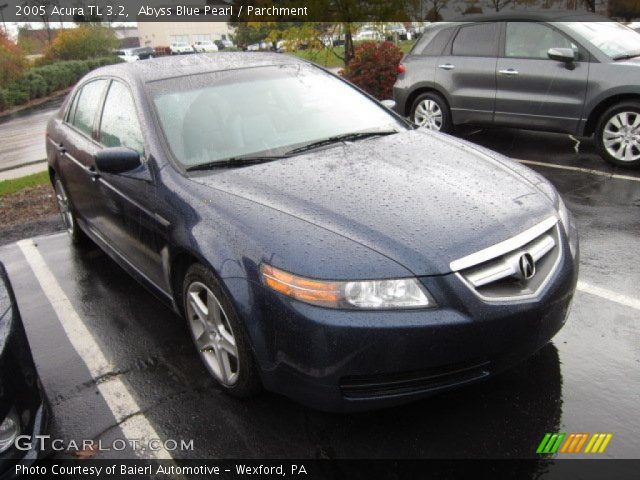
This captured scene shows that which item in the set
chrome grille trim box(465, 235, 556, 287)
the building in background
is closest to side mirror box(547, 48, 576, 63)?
chrome grille trim box(465, 235, 556, 287)

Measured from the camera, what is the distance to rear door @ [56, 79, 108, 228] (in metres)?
4.12

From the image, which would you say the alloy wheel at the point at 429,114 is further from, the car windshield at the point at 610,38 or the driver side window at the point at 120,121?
the driver side window at the point at 120,121

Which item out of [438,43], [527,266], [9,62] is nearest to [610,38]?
[438,43]

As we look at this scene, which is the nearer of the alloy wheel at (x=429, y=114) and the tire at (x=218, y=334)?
the tire at (x=218, y=334)

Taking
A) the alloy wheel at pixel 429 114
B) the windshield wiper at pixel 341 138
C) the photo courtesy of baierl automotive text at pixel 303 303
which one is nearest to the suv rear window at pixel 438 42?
the alloy wheel at pixel 429 114

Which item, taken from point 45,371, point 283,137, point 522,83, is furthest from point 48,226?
point 522,83

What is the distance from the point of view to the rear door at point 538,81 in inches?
251

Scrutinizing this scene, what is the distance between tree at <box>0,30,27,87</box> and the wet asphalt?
2532 cm

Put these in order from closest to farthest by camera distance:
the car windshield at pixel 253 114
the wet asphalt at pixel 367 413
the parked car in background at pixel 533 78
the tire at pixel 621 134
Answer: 1. the wet asphalt at pixel 367 413
2. the car windshield at pixel 253 114
3. the tire at pixel 621 134
4. the parked car in background at pixel 533 78

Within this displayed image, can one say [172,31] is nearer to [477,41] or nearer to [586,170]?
[477,41]

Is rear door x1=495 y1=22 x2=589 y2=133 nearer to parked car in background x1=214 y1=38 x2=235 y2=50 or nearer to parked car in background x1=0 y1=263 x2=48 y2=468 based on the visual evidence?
parked car in background x1=0 y1=263 x2=48 y2=468

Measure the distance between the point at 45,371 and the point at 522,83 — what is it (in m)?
6.16

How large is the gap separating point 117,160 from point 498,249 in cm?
217

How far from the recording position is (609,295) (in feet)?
11.7
